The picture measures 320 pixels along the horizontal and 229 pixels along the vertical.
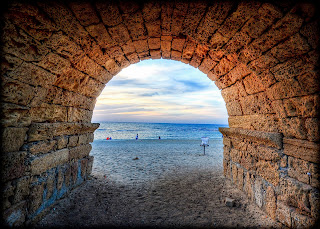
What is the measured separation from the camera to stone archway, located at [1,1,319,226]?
2109mm

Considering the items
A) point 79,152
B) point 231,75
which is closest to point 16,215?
point 79,152

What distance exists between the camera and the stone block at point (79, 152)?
12.8 ft

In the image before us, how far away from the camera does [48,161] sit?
313cm

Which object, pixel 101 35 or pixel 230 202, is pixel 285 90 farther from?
pixel 101 35

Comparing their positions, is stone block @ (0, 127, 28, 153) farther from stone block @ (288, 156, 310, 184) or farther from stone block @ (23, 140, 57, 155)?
stone block @ (288, 156, 310, 184)

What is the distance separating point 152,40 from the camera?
3543 millimetres

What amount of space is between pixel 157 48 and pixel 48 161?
10.4ft

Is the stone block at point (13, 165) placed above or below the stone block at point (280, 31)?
below

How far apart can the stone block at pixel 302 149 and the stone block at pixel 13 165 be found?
4.01 meters

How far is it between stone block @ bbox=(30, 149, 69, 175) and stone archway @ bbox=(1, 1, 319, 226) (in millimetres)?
17

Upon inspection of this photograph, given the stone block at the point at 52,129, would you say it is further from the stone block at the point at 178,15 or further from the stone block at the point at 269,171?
the stone block at the point at 269,171

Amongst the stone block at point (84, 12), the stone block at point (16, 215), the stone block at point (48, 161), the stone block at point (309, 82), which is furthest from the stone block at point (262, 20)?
the stone block at point (16, 215)

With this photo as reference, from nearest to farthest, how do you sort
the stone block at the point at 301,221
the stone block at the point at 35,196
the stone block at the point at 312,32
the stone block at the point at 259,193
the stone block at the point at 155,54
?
the stone block at the point at 312,32 → the stone block at the point at 301,221 → the stone block at the point at 35,196 → the stone block at the point at 259,193 → the stone block at the point at 155,54

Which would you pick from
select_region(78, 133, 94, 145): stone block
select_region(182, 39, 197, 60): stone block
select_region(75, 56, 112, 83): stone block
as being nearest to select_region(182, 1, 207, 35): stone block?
select_region(182, 39, 197, 60): stone block
